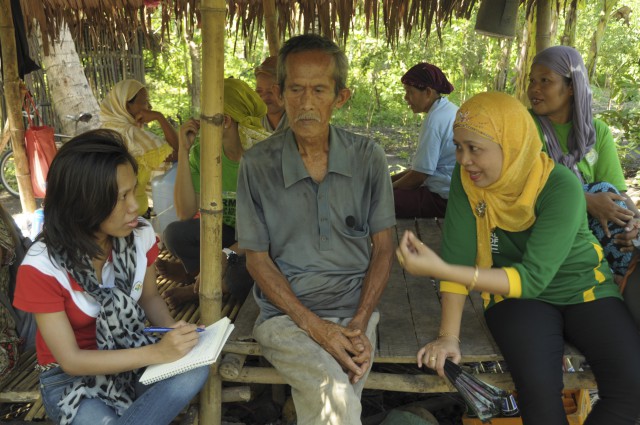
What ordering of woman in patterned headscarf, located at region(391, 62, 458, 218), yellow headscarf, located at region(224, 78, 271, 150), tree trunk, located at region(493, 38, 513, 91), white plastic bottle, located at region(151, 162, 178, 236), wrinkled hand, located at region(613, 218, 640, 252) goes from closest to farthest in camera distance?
wrinkled hand, located at region(613, 218, 640, 252) < yellow headscarf, located at region(224, 78, 271, 150) < white plastic bottle, located at region(151, 162, 178, 236) < woman in patterned headscarf, located at region(391, 62, 458, 218) < tree trunk, located at region(493, 38, 513, 91)

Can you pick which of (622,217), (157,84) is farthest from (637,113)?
(157,84)

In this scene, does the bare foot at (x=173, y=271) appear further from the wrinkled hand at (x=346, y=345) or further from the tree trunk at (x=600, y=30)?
the tree trunk at (x=600, y=30)

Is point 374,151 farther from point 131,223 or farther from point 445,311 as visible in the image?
point 131,223

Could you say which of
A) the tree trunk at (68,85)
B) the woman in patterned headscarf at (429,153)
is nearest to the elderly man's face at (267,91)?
the woman in patterned headscarf at (429,153)

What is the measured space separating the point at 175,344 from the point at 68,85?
5.67 m

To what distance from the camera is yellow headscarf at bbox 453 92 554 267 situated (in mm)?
2092

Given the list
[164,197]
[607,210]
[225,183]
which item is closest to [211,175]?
[225,183]

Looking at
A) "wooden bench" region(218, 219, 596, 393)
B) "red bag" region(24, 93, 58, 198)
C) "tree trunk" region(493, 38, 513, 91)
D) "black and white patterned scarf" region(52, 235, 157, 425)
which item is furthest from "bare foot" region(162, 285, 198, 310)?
"tree trunk" region(493, 38, 513, 91)

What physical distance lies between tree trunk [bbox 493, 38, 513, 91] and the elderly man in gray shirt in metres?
7.09

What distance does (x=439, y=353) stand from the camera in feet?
7.17

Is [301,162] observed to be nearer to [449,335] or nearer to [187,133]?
[449,335]

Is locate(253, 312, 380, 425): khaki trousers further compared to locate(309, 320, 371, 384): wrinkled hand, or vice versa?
locate(309, 320, 371, 384): wrinkled hand

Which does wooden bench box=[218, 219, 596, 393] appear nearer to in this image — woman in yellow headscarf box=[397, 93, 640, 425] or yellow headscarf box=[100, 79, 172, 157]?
woman in yellow headscarf box=[397, 93, 640, 425]

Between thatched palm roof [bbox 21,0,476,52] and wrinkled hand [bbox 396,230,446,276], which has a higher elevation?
thatched palm roof [bbox 21,0,476,52]
